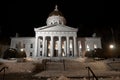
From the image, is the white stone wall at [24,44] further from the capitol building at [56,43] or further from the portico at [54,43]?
the portico at [54,43]

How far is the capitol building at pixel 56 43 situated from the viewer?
49.1 metres

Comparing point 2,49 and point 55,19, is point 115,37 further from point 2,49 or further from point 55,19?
point 2,49

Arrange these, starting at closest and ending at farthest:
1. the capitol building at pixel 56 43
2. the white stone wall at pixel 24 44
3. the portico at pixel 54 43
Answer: the portico at pixel 54 43 → the capitol building at pixel 56 43 → the white stone wall at pixel 24 44

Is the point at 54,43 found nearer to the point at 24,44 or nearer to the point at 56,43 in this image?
the point at 56,43

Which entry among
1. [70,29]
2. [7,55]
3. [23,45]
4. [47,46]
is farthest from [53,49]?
[7,55]

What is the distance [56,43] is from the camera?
5391 cm

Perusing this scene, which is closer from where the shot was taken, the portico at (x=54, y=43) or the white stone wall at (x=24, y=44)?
the portico at (x=54, y=43)

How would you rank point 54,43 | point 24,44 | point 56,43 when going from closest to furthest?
point 54,43 < point 56,43 < point 24,44

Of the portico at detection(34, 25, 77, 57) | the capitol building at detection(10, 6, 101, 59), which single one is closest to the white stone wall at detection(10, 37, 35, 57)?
the capitol building at detection(10, 6, 101, 59)

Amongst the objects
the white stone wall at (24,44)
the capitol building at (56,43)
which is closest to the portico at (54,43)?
the capitol building at (56,43)

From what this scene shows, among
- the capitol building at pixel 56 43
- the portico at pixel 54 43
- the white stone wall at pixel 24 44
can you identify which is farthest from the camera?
the white stone wall at pixel 24 44

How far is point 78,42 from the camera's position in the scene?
55.0 meters

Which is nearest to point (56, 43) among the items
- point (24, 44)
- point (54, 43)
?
point (54, 43)

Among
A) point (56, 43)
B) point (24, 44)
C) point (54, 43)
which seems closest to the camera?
point (54, 43)
